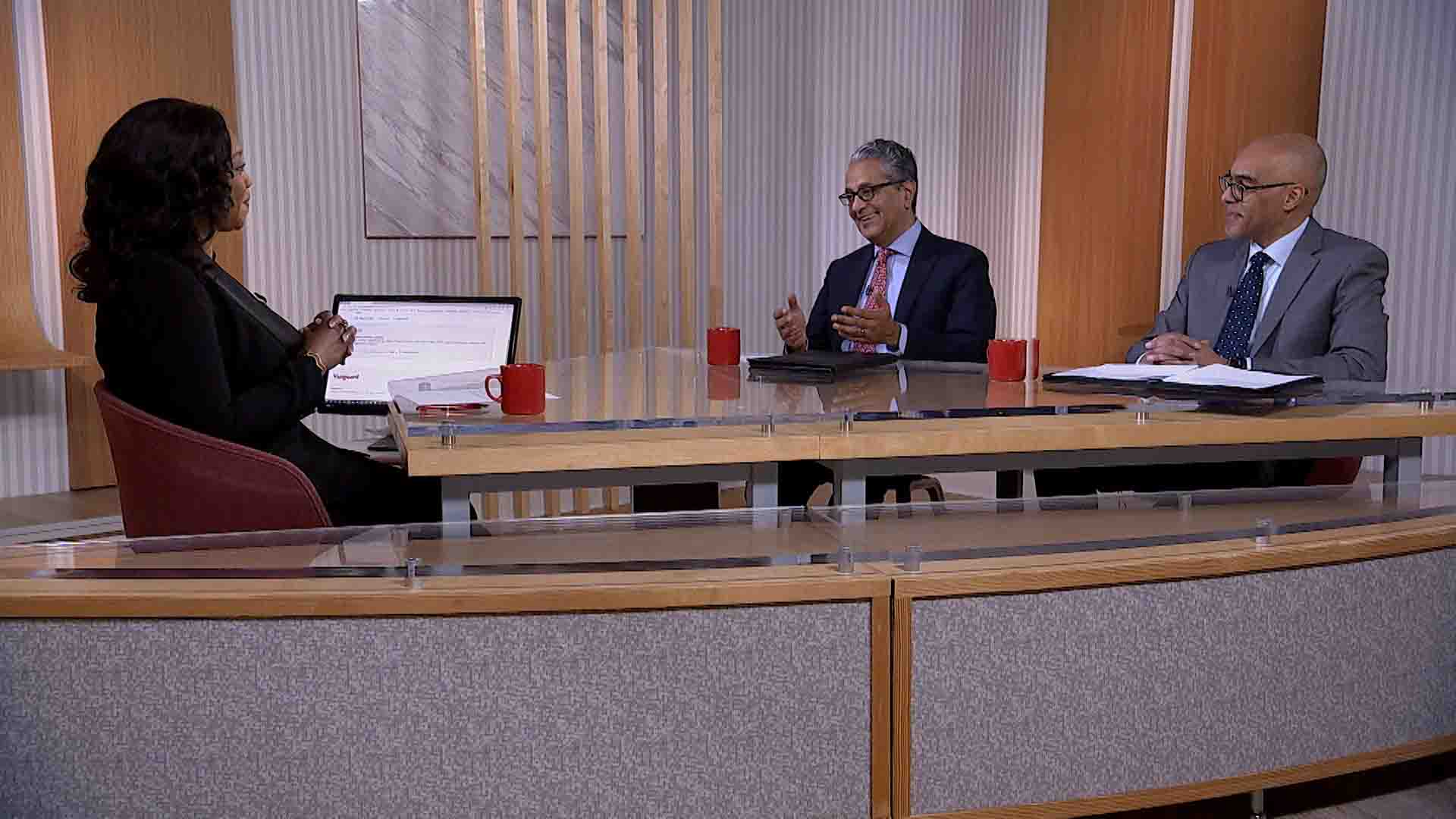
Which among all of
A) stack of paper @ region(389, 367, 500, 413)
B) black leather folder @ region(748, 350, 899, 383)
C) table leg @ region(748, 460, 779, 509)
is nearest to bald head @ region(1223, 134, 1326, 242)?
black leather folder @ region(748, 350, 899, 383)

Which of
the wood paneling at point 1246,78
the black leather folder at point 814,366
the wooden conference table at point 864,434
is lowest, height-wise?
the wooden conference table at point 864,434

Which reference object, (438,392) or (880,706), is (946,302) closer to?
(438,392)

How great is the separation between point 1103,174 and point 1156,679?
145 inches

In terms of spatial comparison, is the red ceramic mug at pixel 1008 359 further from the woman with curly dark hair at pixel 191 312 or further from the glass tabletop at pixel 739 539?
the woman with curly dark hair at pixel 191 312

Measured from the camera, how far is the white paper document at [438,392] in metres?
2.32

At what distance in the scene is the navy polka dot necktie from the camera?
3.47 metres

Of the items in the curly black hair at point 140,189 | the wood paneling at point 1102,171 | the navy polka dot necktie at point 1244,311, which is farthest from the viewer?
the wood paneling at point 1102,171

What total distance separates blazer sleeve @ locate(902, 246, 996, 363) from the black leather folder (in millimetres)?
947

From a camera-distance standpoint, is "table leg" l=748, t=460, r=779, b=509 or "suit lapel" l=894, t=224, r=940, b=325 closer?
→ "table leg" l=748, t=460, r=779, b=509

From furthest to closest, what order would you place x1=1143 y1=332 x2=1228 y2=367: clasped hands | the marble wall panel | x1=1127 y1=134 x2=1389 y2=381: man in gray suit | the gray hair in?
the marble wall panel < the gray hair < x1=1127 y1=134 x2=1389 y2=381: man in gray suit < x1=1143 y1=332 x2=1228 y2=367: clasped hands

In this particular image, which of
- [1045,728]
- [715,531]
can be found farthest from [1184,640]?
[715,531]

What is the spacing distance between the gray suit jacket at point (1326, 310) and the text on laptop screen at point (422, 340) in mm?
1806

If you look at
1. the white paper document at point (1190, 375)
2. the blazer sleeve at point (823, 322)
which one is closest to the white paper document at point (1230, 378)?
the white paper document at point (1190, 375)

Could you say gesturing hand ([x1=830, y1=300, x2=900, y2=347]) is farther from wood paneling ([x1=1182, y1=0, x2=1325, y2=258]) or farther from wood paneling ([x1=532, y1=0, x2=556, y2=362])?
wood paneling ([x1=1182, y1=0, x2=1325, y2=258])
